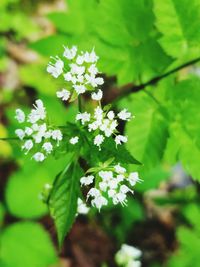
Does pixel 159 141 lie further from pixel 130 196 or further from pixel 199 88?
pixel 130 196

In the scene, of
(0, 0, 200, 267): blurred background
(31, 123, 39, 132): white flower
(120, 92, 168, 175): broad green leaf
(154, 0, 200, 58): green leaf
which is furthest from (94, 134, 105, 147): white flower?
(154, 0, 200, 58): green leaf

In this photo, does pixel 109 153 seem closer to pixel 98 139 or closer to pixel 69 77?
pixel 98 139

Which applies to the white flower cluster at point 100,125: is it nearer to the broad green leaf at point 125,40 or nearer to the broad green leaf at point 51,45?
the broad green leaf at point 125,40

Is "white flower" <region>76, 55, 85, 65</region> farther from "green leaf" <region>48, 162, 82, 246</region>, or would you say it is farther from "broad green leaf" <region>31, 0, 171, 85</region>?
"broad green leaf" <region>31, 0, 171, 85</region>

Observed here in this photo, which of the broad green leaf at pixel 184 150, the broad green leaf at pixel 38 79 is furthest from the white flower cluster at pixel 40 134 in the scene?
the broad green leaf at pixel 38 79

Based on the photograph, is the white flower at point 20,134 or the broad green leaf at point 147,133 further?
the broad green leaf at point 147,133

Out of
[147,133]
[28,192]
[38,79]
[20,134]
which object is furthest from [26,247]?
[38,79]

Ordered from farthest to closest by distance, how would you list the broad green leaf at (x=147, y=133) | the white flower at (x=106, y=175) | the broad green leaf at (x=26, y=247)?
the broad green leaf at (x=26, y=247), the broad green leaf at (x=147, y=133), the white flower at (x=106, y=175)

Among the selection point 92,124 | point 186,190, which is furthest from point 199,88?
point 186,190
